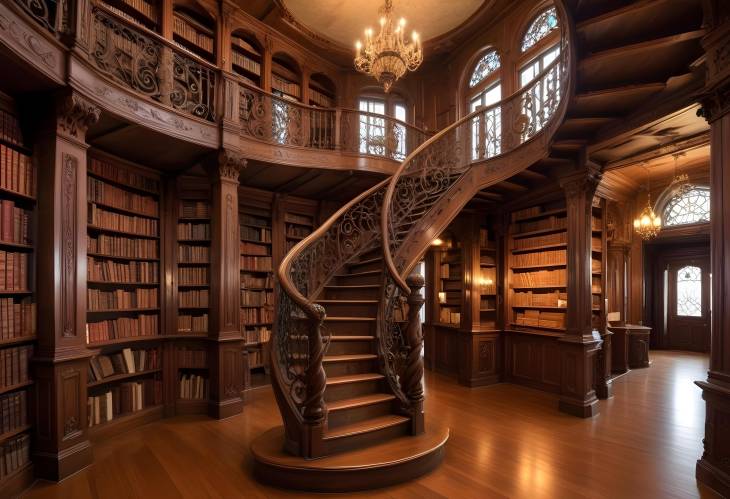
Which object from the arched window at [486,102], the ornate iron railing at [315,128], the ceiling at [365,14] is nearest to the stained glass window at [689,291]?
the arched window at [486,102]

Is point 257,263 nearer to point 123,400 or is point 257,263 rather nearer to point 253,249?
point 253,249

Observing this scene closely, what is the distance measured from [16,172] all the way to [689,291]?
13040 mm

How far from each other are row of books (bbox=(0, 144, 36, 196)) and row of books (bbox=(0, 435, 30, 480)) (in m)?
1.97

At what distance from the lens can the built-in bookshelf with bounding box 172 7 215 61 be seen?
19.7ft

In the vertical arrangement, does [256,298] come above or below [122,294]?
below

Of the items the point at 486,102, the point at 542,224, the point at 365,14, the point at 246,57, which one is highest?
the point at 365,14

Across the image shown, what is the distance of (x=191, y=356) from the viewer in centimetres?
520

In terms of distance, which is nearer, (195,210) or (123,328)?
(123,328)

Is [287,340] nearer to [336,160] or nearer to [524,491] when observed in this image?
[524,491]

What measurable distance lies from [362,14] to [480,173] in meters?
3.47

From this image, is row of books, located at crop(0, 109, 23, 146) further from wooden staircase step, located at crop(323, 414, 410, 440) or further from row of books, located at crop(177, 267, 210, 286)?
wooden staircase step, located at crop(323, 414, 410, 440)

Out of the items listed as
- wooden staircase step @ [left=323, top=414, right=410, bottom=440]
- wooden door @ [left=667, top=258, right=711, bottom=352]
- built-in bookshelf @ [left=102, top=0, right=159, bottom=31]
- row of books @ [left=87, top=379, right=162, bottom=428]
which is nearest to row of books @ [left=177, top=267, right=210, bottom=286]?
row of books @ [left=87, top=379, right=162, bottom=428]

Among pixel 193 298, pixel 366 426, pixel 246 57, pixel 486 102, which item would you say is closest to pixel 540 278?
pixel 486 102

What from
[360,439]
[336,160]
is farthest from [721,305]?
[336,160]
